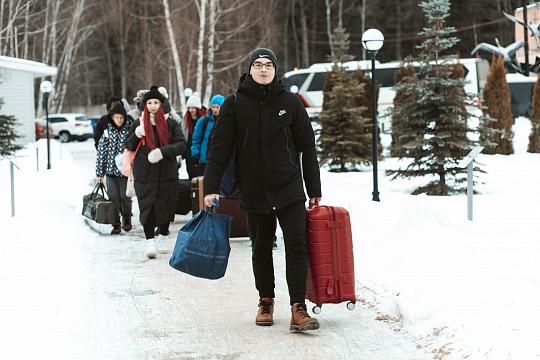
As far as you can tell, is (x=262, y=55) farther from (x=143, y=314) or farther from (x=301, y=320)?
(x=143, y=314)

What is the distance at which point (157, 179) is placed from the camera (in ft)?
35.4

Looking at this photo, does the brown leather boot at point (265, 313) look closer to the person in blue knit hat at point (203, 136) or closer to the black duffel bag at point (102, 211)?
the black duffel bag at point (102, 211)

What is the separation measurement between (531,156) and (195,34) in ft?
95.8

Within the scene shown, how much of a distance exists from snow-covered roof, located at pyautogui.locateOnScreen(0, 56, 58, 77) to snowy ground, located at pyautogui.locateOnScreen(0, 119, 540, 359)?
22508 millimetres

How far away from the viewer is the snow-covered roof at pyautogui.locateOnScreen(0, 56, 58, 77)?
35.0m

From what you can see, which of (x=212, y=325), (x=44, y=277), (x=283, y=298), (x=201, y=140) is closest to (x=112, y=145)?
(x=201, y=140)

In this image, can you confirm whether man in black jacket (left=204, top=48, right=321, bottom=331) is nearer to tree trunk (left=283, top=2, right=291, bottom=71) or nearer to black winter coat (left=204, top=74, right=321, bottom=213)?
black winter coat (left=204, top=74, right=321, bottom=213)

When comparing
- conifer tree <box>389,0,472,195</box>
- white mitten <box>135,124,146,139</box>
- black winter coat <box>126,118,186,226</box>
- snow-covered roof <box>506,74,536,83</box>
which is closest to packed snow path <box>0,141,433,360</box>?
black winter coat <box>126,118,186,226</box>

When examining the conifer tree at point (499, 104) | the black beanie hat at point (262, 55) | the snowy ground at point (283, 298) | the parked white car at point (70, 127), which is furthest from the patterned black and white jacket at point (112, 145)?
the parked white car at point (70, 127)

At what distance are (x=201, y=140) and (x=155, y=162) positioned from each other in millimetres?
3482

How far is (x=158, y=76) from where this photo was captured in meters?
66.8

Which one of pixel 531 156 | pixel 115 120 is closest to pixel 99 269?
pixel 115 120

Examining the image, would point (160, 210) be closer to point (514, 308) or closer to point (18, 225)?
point (18, 225)

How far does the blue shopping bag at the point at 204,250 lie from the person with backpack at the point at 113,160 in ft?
18.8
